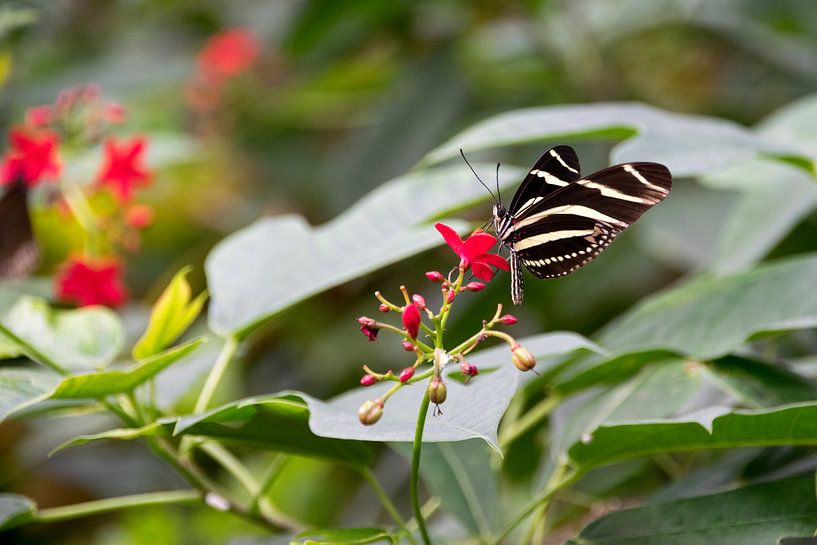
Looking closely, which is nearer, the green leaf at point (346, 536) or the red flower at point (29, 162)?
the green leaf at point (346, 536)

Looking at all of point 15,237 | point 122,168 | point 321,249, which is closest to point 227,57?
point 122,168

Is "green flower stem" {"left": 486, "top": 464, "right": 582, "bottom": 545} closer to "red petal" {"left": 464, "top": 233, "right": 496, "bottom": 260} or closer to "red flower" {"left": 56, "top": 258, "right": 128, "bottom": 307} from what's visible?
"red petal" {"left": 464, "top": 233, "right": 496, "bottom": 260}

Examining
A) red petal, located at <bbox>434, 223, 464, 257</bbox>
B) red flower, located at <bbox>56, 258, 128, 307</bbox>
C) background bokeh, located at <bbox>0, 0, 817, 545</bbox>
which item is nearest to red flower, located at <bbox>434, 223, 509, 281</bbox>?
red petal, located at <bbox>434, 223, 464, 257</bbox>

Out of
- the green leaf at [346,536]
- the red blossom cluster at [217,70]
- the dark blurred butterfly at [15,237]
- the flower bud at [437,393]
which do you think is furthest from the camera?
the red blossom cluster at [217,70]

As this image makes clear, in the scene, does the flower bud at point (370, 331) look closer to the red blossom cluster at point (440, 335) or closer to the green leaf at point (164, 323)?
the red blossom cluster at point (440, 335)

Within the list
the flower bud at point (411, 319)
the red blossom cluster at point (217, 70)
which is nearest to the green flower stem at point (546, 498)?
the flower bud at point (411, 319)
